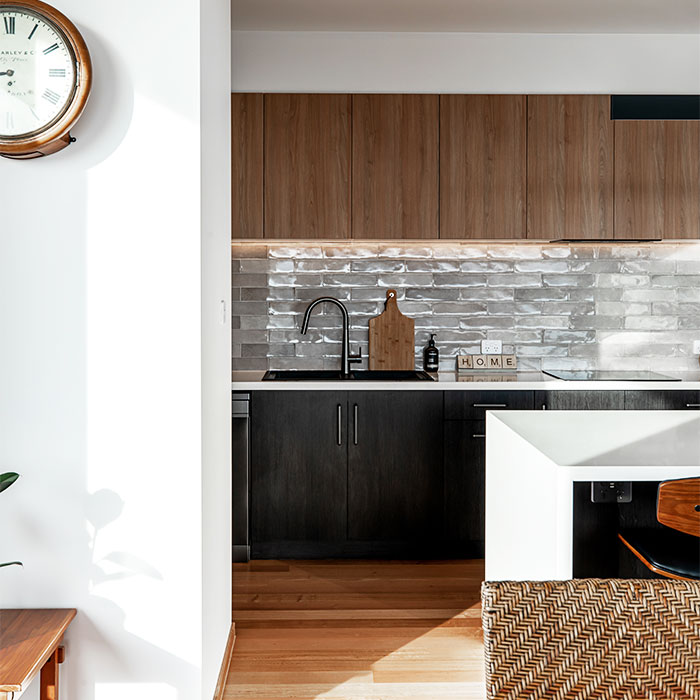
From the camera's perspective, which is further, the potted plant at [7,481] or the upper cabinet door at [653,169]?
the upper cabinet door at [653,169]

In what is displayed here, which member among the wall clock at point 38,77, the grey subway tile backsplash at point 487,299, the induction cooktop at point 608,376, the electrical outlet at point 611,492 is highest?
the wall clock at point 38,77

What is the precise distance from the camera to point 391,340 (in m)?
4.00

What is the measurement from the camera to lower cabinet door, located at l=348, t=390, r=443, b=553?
3527 millimetres

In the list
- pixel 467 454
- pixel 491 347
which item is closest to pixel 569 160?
pixel 491 347

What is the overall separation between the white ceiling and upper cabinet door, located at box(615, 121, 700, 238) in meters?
0.49

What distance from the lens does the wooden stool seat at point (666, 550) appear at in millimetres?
1860

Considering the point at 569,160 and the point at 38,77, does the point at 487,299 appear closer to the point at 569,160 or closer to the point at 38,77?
the point at 569,160

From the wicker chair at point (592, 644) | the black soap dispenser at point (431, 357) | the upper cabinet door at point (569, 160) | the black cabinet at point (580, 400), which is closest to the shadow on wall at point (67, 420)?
the wicker chair at point (592, 644)

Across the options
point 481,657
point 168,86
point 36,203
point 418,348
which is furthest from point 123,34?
point 418,348

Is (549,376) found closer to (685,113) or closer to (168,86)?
(685,113)

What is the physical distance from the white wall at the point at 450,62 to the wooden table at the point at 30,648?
2775 millimetres

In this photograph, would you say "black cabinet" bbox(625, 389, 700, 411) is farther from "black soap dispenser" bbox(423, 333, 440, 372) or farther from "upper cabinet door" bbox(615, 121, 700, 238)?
"black soap dispenser" bbox(423, 333, 440, 372)

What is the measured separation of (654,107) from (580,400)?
5.17 feet

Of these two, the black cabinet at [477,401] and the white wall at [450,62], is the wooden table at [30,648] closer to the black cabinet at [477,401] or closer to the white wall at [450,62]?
the black cabinet at [477,401]
